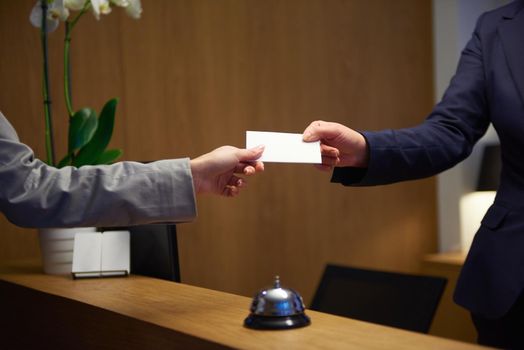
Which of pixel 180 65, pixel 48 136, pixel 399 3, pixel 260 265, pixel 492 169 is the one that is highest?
pixel 399 3

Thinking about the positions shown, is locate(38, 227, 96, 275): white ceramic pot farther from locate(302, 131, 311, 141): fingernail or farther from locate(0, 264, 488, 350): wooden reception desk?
locate(302, 131, 311, 141): fingernail

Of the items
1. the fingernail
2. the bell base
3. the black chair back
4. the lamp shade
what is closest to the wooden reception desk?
the bell base

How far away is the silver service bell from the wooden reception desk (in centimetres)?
2

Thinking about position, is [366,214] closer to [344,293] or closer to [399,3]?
[399,3]

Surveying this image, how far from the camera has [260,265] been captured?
318cm

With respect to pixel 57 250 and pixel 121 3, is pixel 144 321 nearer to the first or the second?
pixel 57 250

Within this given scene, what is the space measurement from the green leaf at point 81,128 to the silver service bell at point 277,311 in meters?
1.10

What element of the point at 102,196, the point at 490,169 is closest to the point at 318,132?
the point at 102,196

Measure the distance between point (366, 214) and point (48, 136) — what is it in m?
1.90

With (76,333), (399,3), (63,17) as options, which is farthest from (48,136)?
(399,3)

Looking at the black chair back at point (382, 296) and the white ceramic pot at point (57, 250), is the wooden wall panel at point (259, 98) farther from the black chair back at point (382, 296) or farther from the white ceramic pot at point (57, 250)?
the black chair back at point (382, 296)

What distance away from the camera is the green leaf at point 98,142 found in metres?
2.06

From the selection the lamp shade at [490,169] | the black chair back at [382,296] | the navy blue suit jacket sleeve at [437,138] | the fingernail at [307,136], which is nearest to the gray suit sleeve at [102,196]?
the fingernail at [307,136]

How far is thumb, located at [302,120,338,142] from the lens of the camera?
4.50 ft
